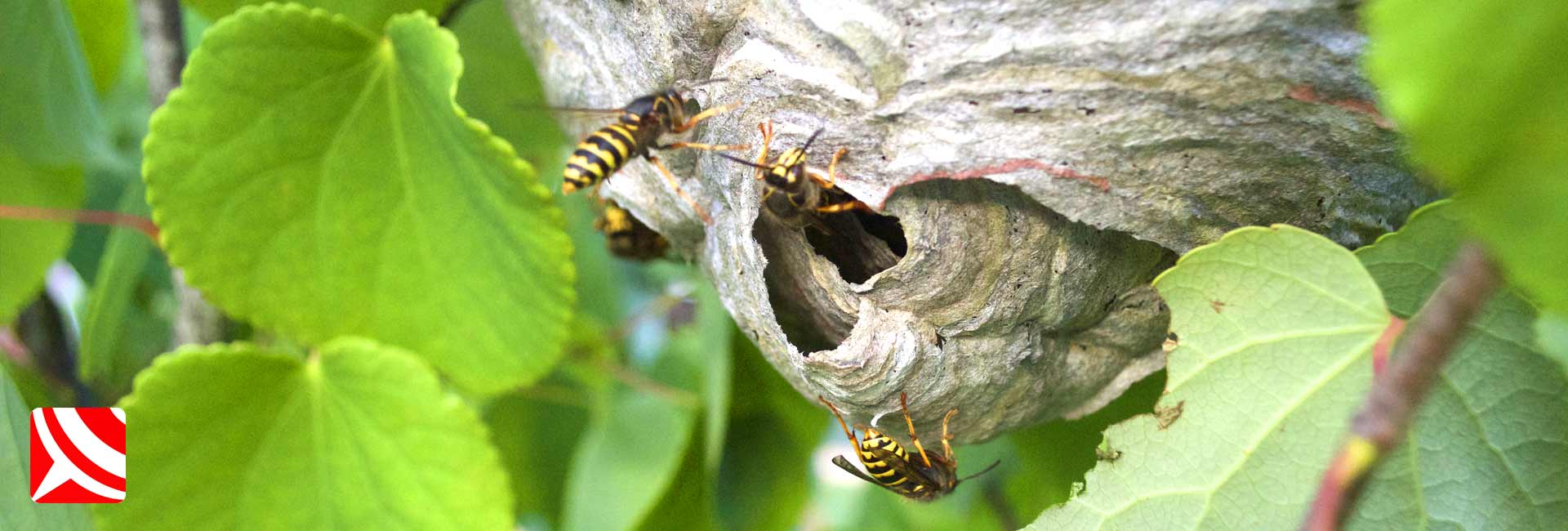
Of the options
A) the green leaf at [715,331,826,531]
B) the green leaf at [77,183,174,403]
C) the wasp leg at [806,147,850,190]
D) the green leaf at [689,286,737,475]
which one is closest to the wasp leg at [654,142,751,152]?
the wasp leg at [806,147,850,190]

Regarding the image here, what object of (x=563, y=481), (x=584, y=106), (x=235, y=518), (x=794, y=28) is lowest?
(x=563, y=481)

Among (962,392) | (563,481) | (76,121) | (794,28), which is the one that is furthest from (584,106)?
(563,481)

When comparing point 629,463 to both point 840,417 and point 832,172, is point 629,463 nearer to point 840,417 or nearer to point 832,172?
point 840,417

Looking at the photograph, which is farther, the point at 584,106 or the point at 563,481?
the point at 563,481

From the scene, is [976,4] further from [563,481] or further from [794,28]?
[563,481]

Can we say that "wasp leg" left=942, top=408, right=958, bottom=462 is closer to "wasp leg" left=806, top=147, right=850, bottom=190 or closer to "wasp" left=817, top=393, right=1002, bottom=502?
"wasp" left=817, top=393, right=1002, bottom=502

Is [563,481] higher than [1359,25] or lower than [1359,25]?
lower

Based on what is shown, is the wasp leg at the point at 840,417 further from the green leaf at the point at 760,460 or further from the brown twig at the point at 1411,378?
the brown twig at the point at 1411,378
